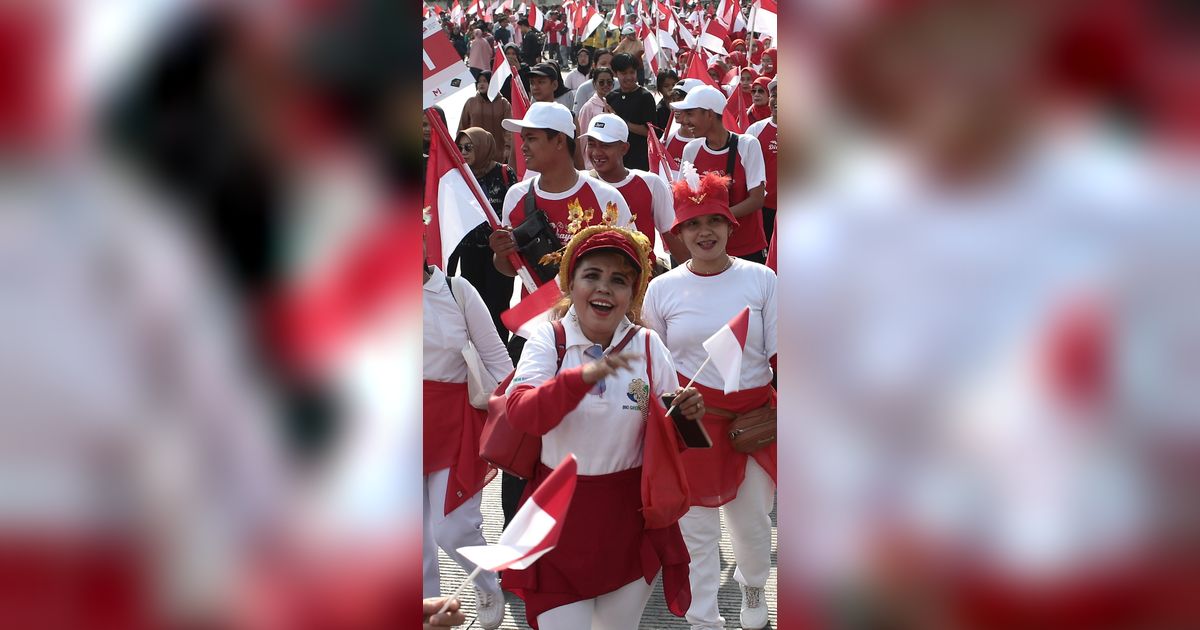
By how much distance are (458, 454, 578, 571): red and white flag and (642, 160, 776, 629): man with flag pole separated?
2.52 m

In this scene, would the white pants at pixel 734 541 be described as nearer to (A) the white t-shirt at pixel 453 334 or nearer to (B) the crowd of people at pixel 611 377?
(B) the crowd of people at pixel 611 377

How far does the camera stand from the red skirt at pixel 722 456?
15.2ft

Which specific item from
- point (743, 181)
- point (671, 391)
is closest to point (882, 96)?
point (671, 391)

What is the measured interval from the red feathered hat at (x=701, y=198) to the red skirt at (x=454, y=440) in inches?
46.3

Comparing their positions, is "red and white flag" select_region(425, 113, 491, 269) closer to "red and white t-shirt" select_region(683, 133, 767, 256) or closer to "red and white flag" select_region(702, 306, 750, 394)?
"red and white flag" select_region(702, 306, 750, 394)

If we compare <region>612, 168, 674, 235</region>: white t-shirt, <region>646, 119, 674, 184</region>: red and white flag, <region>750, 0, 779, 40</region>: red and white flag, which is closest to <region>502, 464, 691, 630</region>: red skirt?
<region>612, 168, 674, 235</region>: white t-shirt

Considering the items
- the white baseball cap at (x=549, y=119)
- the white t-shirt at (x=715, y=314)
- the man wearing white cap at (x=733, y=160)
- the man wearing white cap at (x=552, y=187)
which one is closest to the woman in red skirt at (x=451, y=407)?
the white t-shirt at (x=715, y=314)

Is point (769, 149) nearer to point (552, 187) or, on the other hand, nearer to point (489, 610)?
point (552, 187)

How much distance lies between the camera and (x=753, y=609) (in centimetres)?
500

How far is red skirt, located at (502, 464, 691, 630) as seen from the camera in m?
3.68

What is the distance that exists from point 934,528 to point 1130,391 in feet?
0.60

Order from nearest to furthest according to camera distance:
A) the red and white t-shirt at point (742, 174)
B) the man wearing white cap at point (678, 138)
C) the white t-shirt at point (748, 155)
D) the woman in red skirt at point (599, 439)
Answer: the woman in red skirt at point (599, 439), the red and white t-shirt at point (742, 174), the white t-shirt at point (748, 155), the man wearing white cap at point (678, 138)

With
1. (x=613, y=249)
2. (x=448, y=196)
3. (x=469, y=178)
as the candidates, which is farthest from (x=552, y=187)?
(x=613, y=249)

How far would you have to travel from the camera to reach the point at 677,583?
391 centimetres
